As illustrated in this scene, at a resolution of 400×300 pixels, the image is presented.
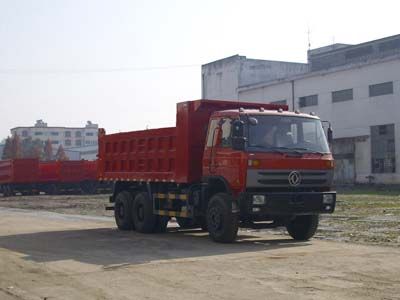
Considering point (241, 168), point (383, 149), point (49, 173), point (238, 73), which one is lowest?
point (241, 168)

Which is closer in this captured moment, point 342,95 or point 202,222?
point 202,222

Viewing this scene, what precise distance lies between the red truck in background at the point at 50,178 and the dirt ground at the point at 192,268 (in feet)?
114

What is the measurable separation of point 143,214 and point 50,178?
3527 centimetres

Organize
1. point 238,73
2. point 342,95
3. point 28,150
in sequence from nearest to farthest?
point 342,95 < point 238,73 < point 28,150

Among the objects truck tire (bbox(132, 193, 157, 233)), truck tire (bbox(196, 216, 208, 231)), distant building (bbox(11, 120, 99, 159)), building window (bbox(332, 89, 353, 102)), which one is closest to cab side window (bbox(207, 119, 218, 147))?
truck tire (bbox(196, 216, 208, 231))

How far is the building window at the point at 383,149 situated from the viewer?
172ft

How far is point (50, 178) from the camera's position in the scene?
5131cm

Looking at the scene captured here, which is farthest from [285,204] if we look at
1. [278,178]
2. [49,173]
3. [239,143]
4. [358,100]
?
[358,100]

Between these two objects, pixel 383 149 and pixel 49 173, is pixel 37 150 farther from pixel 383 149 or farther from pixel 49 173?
pixel 383 149

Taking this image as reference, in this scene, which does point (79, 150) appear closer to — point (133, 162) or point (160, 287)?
point (133, 162)

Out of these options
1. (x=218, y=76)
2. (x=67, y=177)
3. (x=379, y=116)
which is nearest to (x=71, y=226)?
(x=67, y=177)

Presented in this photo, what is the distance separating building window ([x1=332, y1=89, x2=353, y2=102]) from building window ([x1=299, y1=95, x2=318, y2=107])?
2.30m

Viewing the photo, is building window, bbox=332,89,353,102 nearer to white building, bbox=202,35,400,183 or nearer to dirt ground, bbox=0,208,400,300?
white building, bbox=202,35,400,183

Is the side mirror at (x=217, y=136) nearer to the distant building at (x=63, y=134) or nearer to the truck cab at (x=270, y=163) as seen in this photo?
the truck cab at (x=270, y=163)
